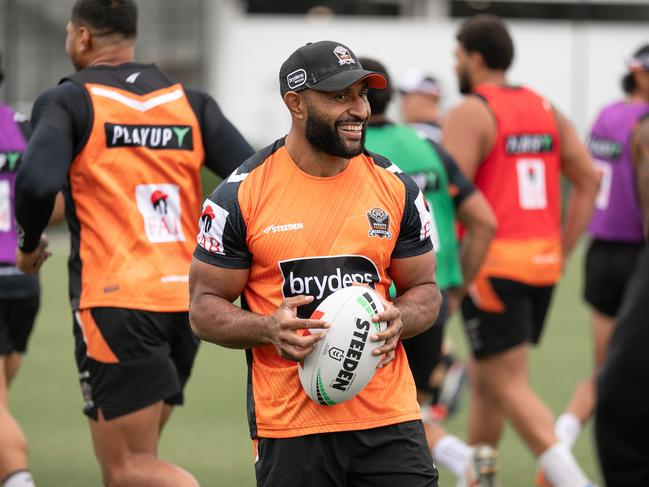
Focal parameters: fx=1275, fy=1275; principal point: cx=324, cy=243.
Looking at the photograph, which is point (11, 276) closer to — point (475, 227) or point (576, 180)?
point (475, 227)

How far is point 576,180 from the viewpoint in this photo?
305 inches

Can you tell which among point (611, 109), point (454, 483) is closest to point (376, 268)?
→ point (454, 483)

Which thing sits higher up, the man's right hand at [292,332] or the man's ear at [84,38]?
the man's ear at [84,38]

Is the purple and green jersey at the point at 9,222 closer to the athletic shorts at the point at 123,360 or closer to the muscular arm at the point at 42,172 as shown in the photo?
the athletic shorts at the point at 123,360

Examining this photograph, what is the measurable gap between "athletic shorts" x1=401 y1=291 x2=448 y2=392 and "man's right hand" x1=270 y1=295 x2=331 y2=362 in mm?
2621

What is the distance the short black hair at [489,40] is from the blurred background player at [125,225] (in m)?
2.14

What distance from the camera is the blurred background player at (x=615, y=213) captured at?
29.6 ft

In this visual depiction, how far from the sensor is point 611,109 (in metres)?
9.23

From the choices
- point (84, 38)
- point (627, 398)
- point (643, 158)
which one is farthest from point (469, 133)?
point (627, 398)

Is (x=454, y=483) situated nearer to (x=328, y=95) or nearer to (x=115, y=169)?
(x=115, y=169)

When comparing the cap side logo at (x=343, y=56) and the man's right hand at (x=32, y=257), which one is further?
the man's right hand at (x=32, y=257)

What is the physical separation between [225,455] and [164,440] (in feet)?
2.09

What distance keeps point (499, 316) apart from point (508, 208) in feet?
2.09

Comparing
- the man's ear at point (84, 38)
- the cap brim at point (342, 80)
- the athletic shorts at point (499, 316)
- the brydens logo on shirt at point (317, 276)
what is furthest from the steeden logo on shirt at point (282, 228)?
the athletic shorts at point (499, 316)
